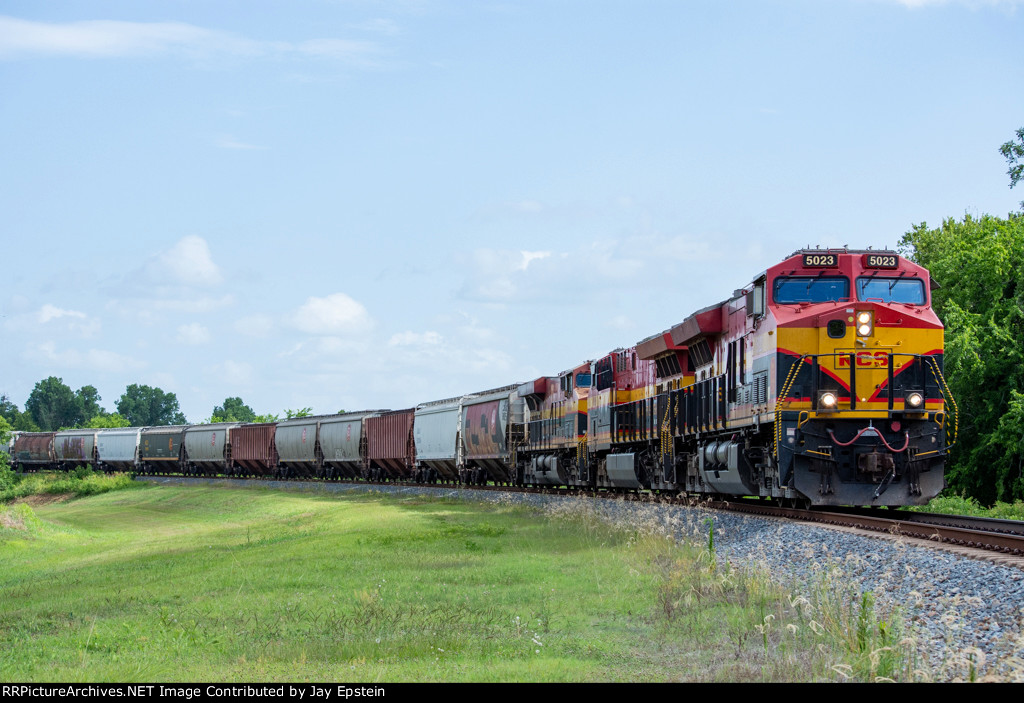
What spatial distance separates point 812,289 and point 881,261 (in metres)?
1.26

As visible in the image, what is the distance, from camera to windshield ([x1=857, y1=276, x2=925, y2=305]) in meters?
17.8

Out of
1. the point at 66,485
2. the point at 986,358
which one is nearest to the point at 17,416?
the point at 66,485

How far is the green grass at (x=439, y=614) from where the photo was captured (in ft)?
29.5

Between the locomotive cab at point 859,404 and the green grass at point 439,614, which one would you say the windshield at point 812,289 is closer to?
the locomotive cab at point 859,404

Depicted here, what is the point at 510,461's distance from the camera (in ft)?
133

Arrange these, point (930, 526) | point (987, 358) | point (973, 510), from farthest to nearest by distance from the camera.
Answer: point (987, 358), point (973, 510), point (930, 526)

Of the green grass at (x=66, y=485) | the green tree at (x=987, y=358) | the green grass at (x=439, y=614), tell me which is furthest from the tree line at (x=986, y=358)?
the green grass at (x=66, y=485)

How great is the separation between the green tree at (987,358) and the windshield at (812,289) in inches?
543

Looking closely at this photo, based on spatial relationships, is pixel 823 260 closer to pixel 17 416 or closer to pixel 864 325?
pixel 864 325

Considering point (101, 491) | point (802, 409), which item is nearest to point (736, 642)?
point (802, 409)

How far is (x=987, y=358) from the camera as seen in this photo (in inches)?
1246

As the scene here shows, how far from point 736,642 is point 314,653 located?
13.2ft

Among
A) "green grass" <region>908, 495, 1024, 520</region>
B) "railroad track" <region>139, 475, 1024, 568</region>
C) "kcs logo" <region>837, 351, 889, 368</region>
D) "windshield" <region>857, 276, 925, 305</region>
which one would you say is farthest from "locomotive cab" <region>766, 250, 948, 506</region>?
"green grass" <region>908, 495, 1024, 520</region>

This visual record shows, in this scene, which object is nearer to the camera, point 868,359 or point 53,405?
point 868,359
